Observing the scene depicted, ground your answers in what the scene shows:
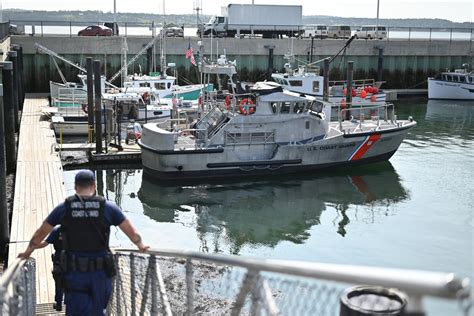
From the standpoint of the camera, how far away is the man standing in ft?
16.4

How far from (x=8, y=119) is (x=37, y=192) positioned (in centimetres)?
446

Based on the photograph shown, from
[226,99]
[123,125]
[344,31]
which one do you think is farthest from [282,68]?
[226,99]

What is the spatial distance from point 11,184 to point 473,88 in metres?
33.2

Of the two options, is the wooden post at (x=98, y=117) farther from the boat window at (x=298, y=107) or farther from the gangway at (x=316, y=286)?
the gangway at (x=316, y=286)

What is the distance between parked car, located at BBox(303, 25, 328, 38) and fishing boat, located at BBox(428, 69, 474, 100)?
31.7 feet

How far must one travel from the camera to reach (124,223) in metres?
5.04

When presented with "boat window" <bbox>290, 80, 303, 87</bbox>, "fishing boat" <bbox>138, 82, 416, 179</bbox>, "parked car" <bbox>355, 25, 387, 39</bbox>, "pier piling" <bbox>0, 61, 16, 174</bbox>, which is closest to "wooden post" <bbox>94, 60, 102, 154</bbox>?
"fishing boat" <bbox>138, 82, 416, 179</bbox>

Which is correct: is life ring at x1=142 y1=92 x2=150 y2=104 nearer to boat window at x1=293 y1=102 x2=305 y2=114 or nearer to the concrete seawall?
the concrete seawall

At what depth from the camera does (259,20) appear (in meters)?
53.3

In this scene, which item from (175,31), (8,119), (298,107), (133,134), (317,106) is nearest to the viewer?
(8,119)

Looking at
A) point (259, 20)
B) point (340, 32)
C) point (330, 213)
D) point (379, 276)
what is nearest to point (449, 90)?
point (340, 32)

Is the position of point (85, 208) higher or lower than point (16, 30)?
lower

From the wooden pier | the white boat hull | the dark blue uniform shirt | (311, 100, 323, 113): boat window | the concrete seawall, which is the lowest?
the wooden pier

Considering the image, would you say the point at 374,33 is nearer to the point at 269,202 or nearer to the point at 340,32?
the point at 340,32
